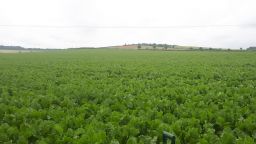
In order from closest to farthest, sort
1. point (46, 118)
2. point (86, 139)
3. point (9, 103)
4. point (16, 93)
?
1. point (86, 139)
2. point (46, 118)
3. point (9, 103)
4. point (16, 93)

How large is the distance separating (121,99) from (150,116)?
90.2 inches

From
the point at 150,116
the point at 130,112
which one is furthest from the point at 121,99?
the point at 150,116

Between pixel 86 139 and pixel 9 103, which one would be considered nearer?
pixel 86 139

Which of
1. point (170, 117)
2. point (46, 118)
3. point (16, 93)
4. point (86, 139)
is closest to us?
point (86, 139)

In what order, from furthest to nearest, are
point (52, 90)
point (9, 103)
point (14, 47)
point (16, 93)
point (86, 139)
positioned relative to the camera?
point (14, 47), point (52, 90), point (16, 93), point (9, 103), point (86, 139)

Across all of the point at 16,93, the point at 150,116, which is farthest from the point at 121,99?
the point at 16,93

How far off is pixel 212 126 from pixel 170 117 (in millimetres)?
868

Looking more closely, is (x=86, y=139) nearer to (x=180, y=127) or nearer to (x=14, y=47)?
(x=180, y=127)

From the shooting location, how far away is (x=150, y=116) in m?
6.90

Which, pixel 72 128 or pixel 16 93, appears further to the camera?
pixel 16 93

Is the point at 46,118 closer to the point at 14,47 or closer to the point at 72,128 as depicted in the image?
the point at 72,128

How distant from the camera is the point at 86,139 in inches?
205

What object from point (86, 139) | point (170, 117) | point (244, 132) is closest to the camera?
point (86, 139)

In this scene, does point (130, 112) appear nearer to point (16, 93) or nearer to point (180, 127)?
point (180, 127)
